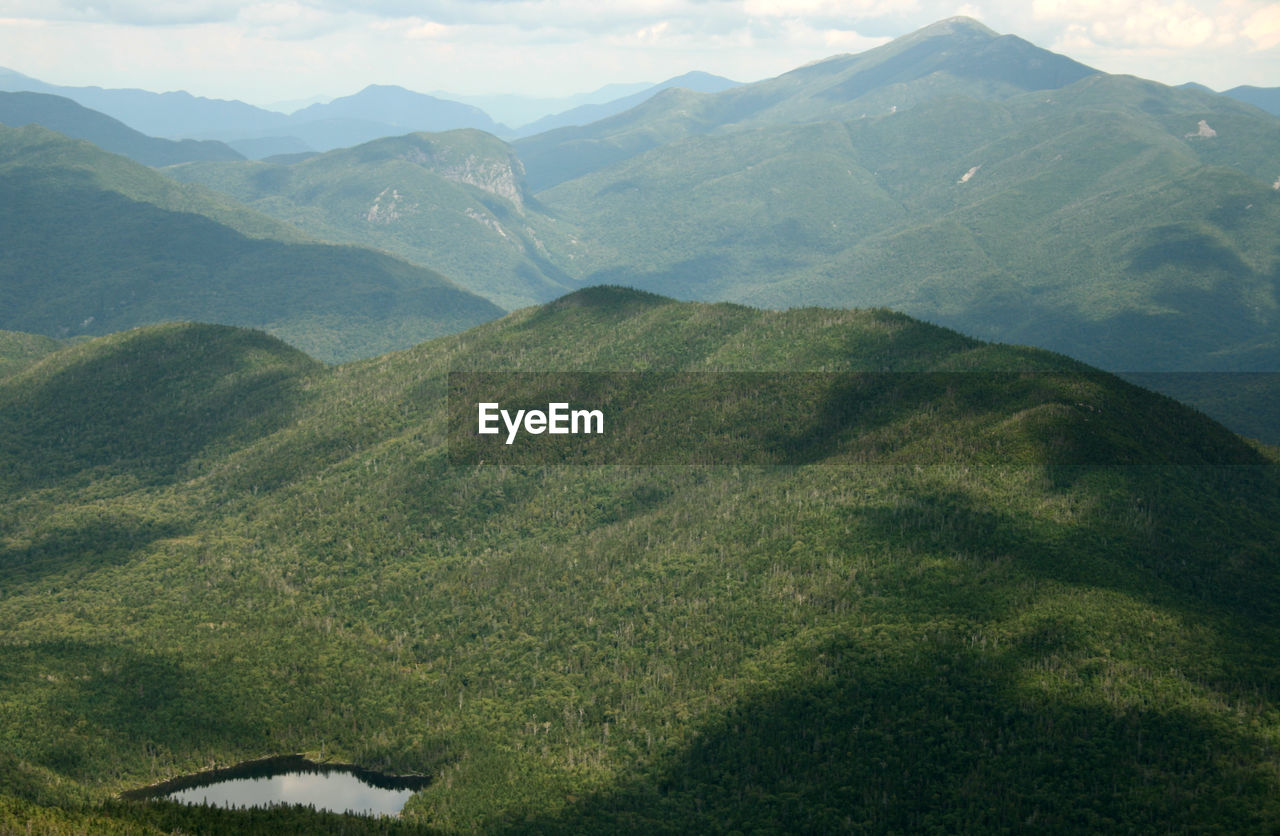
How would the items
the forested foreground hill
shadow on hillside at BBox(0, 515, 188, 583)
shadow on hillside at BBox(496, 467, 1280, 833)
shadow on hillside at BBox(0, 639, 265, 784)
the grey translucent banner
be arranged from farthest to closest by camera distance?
shadow on hillside at BBox(0, 515, 188, 583) < the grey translucent banner < shadow on hillside at BBox(0, 639, 265, 784) < the forested foreground hill < shadow on hillside at BBox(496, 467, 1280, 833)

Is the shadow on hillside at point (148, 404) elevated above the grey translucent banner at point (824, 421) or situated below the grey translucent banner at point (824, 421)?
below

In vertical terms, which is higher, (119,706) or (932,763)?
(932,763)

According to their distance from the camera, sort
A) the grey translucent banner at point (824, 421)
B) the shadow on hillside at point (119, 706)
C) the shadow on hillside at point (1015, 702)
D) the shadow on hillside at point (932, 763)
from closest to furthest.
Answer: the shadow on hillside at point (932, 763) < the shadow on hillside at point (1015, 702) < the shadow on hillside at point (119, 706) < the grey translucent banner at point (824, 421)

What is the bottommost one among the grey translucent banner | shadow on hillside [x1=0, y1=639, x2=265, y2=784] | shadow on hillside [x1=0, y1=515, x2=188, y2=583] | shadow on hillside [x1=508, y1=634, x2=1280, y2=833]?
shadow on hillside [x1=0, y1=639, x2=265, y2=784]

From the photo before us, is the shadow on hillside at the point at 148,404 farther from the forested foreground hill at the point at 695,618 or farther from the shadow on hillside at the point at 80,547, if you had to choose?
the shadow on hillside at the point at 80,547

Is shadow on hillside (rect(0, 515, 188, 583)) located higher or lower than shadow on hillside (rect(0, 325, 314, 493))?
lower

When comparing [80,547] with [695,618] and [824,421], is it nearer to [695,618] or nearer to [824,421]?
[695,618]

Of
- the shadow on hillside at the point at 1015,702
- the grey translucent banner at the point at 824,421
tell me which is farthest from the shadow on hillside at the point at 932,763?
the grey translucent banner at the point at 824,421

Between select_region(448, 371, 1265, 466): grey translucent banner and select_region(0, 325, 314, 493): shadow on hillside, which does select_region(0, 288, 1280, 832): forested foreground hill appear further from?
select_region(0, 325, 314, 493): shadow on hillside

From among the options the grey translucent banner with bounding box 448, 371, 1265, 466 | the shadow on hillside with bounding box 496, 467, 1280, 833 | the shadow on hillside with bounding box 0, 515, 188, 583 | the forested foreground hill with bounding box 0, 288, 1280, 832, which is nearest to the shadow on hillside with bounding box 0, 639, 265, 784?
the forested foreground hill with bounding box 0, 288, 1280, 832

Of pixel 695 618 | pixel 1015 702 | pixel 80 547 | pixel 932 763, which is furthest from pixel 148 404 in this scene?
pixel 1015 702
